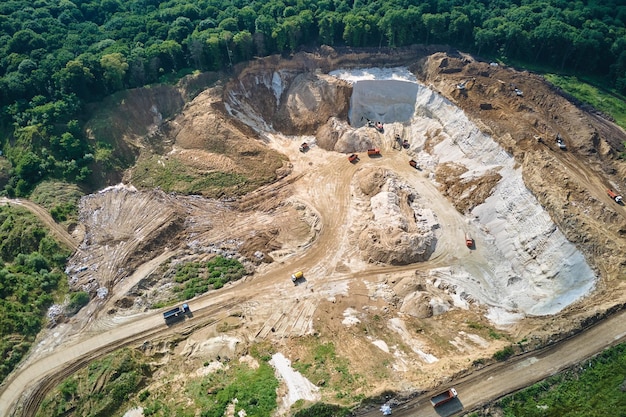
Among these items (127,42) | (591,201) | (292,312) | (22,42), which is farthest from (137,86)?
(591,201)

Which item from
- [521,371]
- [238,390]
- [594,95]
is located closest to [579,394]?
[521,371]

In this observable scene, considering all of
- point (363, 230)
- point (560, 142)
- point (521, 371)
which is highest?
point (560, 142)

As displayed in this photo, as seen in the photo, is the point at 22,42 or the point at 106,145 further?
the point at 22,42

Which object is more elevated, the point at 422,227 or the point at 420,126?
the point at 420,126

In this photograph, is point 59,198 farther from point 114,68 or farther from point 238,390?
point 238,390

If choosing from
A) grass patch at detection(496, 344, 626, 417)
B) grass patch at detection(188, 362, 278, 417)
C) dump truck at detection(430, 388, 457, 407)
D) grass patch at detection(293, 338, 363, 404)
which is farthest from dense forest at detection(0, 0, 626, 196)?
grass patch at detection(496, 344, 626, 417)

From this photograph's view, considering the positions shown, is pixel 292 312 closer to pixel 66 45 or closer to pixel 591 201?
pixel 591 201

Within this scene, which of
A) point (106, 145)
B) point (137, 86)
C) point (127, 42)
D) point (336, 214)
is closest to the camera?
point (336, 214)
